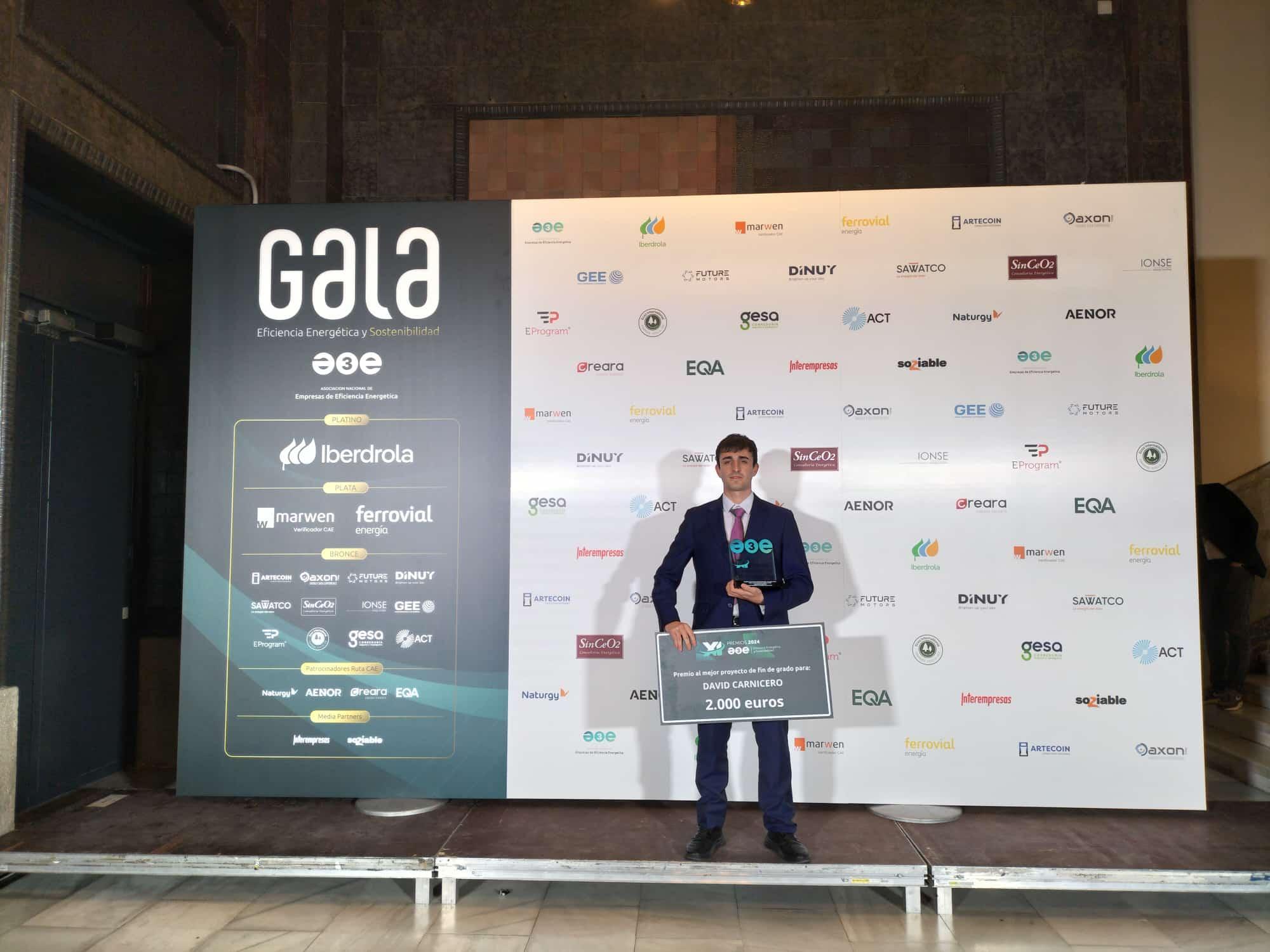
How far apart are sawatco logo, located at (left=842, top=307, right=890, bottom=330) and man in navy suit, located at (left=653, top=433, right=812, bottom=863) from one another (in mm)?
939

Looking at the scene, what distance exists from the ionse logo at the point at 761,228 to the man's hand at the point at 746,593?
5.66 feet

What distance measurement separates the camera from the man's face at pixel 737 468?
3.50 metres

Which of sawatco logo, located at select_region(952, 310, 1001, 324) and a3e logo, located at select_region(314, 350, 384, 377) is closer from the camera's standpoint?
sawatco logo, located at select_region(952, 310, 1001, 324)

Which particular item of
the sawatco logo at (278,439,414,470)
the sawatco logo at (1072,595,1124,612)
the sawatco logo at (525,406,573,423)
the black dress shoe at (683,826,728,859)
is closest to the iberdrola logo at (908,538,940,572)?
the sawatco logo at (1072,595,1124,612)

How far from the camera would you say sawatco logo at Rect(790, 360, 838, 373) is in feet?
13.3

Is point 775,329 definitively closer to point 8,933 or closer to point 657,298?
point 657,298

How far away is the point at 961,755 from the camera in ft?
12.9

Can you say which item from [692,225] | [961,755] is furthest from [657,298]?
[961,755]

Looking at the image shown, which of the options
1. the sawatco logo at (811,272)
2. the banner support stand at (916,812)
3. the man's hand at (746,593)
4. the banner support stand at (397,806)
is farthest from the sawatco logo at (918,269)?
the banner support stand at (397,806)

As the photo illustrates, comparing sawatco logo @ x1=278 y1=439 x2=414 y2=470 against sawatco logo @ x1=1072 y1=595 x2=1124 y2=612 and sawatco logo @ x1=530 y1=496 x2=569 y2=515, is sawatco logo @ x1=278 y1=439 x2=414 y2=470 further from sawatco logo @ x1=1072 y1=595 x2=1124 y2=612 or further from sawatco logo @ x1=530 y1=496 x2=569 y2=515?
sawatco logo @ x1=1072 y1=595 x2=1124 y2=612

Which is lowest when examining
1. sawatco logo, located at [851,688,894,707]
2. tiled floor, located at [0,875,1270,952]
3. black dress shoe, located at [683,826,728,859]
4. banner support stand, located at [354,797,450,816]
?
tiled floor, located at [0,875,1270,952]

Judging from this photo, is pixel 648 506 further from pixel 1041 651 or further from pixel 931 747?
pixel 1041 651

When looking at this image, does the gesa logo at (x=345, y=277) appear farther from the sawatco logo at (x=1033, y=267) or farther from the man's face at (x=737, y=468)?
the sawatco logo at (x=1033, y=267)

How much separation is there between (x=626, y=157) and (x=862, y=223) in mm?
2164
